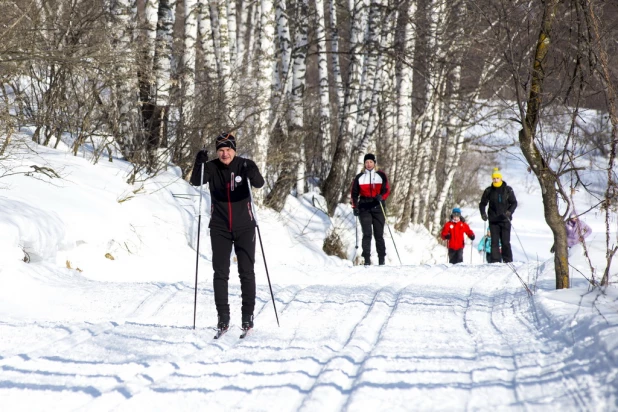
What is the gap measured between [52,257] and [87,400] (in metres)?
5.27

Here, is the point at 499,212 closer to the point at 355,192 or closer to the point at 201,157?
the point at 355,192

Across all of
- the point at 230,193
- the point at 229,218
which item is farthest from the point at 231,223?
the point at 230,193

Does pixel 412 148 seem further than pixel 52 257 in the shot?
Yes

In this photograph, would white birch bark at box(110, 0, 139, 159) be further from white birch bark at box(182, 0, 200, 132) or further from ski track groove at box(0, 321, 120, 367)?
ski track groove at box(0, 321, 120, 367)

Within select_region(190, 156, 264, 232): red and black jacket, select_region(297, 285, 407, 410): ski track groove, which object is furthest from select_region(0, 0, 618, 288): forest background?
select_region(190, 156, 264, 232): red and black jacket

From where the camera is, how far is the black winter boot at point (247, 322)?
6473 mm

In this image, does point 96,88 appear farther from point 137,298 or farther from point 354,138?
point 354,138

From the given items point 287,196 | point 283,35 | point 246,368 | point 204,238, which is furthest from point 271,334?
point 283,35

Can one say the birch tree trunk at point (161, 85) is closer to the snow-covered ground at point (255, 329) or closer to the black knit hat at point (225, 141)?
the snow-covered ground at point (255, 329)

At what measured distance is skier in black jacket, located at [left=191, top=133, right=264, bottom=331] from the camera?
259 inches

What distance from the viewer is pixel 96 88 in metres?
12.1

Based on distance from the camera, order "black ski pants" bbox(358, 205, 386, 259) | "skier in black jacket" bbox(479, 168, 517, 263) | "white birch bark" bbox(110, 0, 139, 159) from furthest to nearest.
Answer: "skier in black jacket" bbox(479, 168, 517, 263) → "black ski pants" bbox(358, 205, 386, 259) → "white birch bark" bbox(110, 0, 139, 159)

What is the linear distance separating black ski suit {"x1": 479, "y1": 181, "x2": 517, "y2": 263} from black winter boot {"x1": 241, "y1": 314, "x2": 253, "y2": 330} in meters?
7.71

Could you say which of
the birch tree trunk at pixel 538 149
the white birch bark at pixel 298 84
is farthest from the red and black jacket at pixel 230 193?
the white birch bark at pixel 298 84
